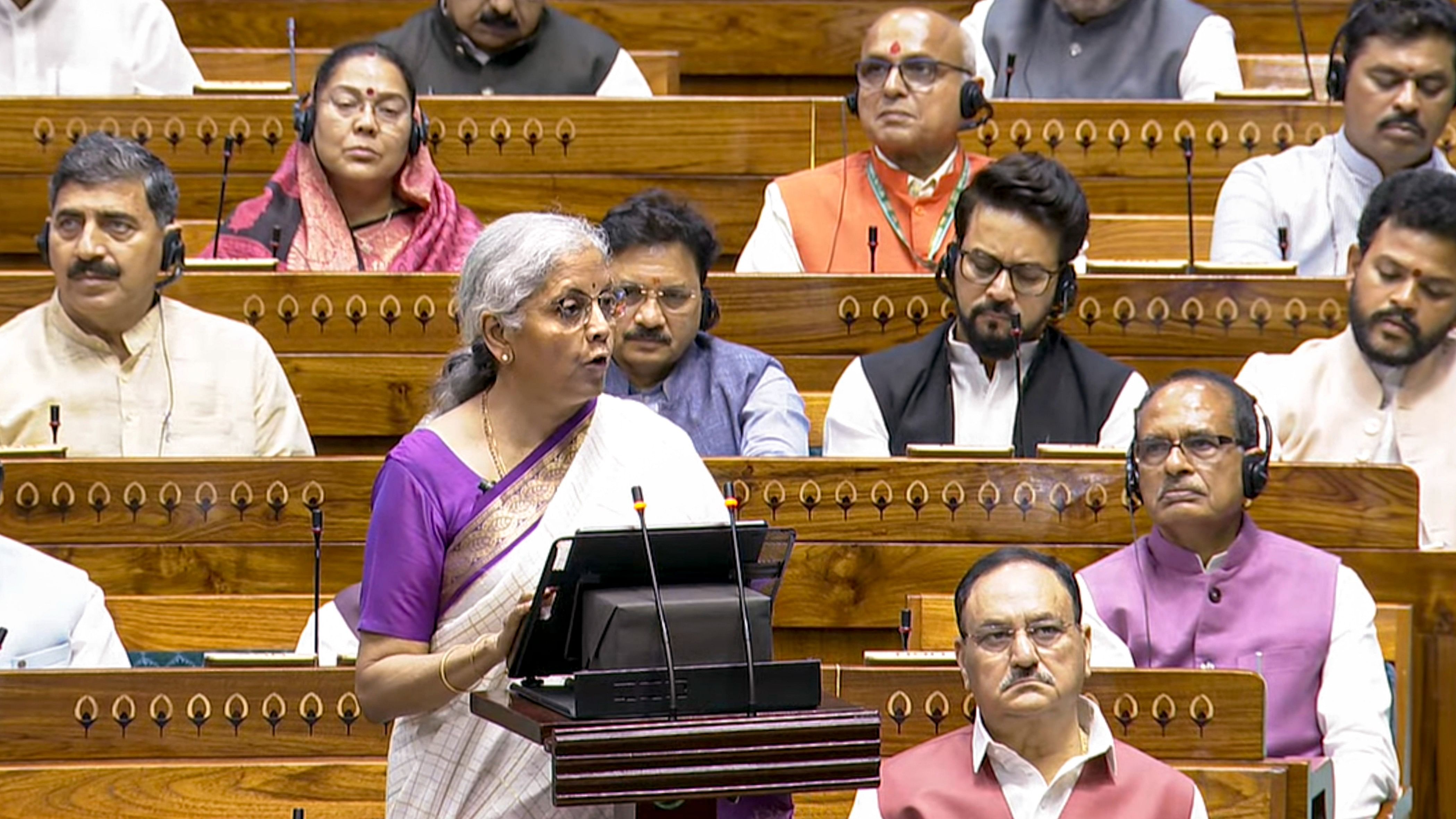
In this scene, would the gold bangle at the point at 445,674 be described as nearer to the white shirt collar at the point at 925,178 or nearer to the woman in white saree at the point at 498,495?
the woman in white saree at the point at 498,495

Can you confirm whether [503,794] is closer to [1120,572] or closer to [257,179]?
[1120,572]

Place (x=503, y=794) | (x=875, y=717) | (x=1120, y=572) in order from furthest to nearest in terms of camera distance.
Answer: (x=1120, y=572)
(x=503, y=794)
(x=875, y=717)

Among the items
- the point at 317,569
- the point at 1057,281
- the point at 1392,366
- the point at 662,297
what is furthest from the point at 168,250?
the point at 1392,366

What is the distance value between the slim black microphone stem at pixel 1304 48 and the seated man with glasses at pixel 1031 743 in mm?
1985

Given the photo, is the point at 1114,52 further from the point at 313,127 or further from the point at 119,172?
the point at 119,172

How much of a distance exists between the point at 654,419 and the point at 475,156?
1.95 metres

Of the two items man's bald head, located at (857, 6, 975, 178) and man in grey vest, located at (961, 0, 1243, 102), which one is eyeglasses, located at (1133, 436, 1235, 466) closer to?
man's bald head, located at (857, 6, 975, 178)

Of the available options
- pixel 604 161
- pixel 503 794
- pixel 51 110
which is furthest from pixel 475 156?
pixel 503 794

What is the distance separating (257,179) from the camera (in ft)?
13.5

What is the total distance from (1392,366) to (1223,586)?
2.15 feet

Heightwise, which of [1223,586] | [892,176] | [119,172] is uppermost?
[892,176]

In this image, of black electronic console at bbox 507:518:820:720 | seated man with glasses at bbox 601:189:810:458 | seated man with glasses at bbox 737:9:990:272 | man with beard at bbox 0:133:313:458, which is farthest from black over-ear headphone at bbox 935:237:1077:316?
black electronic console at bbox 507:518:820:720

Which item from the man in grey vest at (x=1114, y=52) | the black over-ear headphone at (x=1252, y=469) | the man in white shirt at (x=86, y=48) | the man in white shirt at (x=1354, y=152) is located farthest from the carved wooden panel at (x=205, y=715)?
the man in grey vest at (x=1114, y=52)

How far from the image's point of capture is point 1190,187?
12.6 feet
